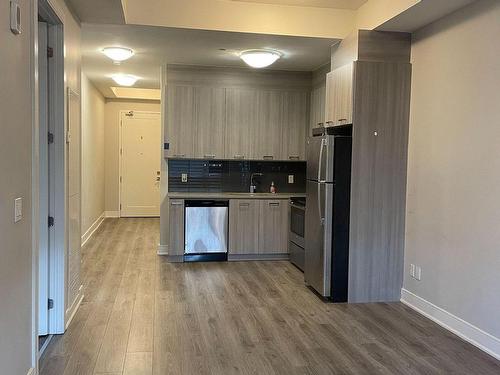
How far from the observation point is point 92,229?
814 cm

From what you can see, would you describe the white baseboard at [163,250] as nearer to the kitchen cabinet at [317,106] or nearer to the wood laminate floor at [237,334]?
the wood laminate floor at [237,334]

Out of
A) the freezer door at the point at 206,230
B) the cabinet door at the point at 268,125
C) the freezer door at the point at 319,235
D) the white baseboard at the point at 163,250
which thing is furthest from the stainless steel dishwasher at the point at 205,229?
the freezer door at the point at 319,235

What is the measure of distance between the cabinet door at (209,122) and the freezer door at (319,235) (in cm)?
200

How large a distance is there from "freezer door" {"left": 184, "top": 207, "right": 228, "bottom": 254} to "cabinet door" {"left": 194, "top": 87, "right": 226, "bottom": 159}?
847 mm

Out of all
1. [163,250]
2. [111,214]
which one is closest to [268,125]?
[163,250]

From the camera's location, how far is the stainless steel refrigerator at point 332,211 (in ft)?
14.5

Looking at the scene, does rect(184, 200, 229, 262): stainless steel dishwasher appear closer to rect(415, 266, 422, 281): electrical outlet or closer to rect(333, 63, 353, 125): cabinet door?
rect(333, 63, 353, 125): cabinet door

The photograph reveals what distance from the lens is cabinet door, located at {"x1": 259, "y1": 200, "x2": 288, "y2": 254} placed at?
6234mm

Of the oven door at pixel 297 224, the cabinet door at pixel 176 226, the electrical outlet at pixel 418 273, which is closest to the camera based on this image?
the electrical outlet at pixel 418 273

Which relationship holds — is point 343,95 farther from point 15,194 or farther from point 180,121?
point 15,194

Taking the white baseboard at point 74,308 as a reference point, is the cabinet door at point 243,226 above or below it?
above

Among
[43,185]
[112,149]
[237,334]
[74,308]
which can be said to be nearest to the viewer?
[43,185]

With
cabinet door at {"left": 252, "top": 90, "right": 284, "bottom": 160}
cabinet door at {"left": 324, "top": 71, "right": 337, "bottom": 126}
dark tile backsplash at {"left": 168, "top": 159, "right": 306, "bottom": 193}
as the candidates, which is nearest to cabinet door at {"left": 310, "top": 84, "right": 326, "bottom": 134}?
cabinet door at {"left": 252, "top": 90, "right": 284, "bottom": 160}

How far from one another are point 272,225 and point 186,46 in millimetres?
2596
